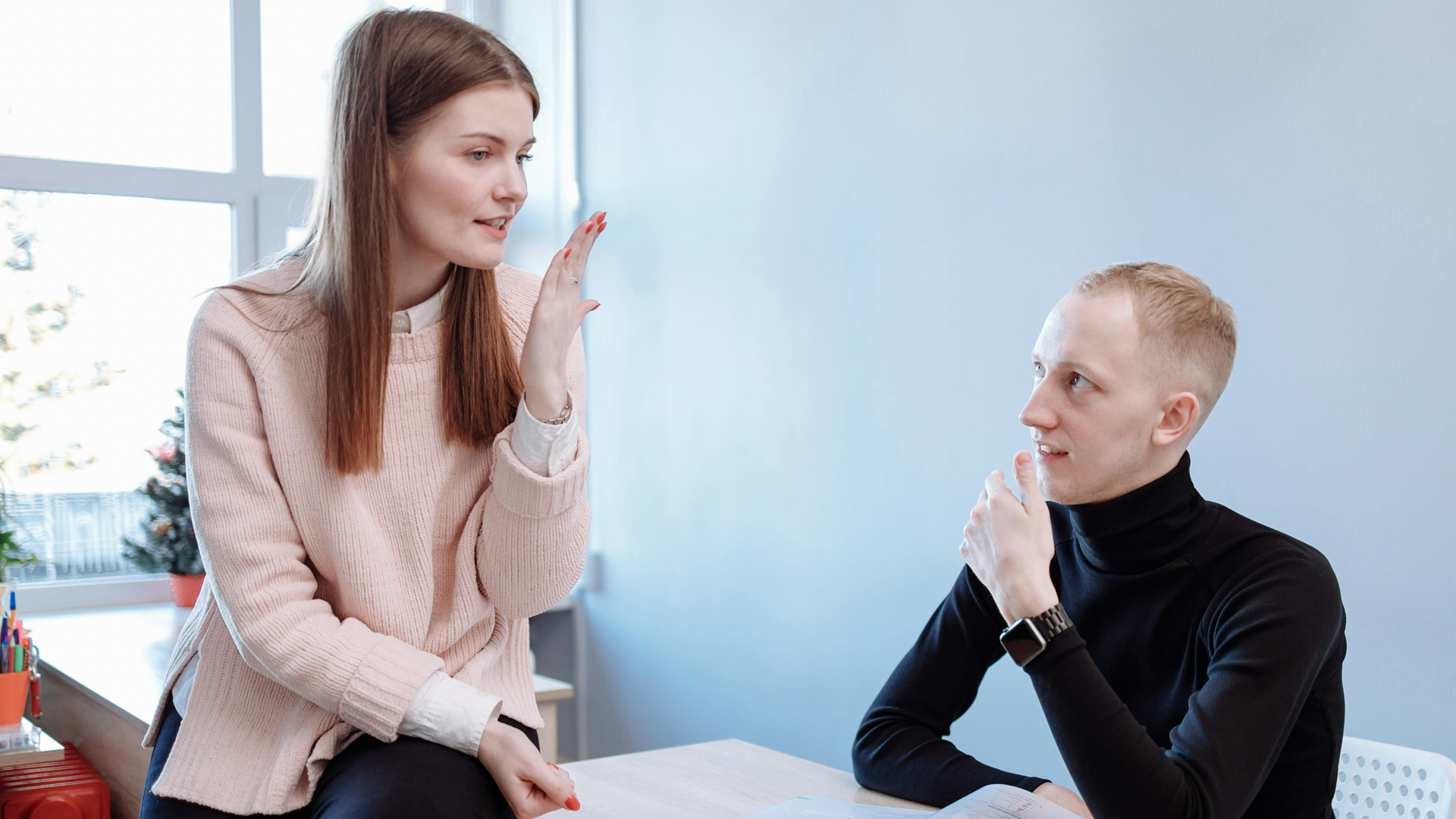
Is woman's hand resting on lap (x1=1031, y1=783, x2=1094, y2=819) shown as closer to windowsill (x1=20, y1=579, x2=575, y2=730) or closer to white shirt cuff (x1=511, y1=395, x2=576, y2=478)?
white shirt cuff (x1=511, y1=395, x2=576, y2=478)

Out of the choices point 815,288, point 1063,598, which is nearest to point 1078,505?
point 1063,598

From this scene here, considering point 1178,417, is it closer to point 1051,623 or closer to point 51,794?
point 1051,623

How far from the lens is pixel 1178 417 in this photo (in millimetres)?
1229

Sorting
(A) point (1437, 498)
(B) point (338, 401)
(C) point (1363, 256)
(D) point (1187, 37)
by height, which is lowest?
(A) point (1437, 498)

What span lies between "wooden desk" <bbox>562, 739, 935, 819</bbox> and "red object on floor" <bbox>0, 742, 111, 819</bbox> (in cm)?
129

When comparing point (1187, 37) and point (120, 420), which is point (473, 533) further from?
point (120, 420)

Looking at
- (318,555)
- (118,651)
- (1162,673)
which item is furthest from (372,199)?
(118,651)

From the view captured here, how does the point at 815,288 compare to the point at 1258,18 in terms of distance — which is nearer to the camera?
the point at 1258,18

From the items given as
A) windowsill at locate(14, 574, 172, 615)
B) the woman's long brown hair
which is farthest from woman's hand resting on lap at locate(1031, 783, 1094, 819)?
windowsill at locate(14, 574, 172, 615)

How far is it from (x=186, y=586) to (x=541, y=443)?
8.49 ft

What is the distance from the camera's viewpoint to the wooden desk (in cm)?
114

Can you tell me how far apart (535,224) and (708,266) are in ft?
2.80

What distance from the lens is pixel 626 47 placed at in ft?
12.0

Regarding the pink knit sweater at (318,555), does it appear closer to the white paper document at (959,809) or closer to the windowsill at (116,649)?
the white paper document at (959,809)
